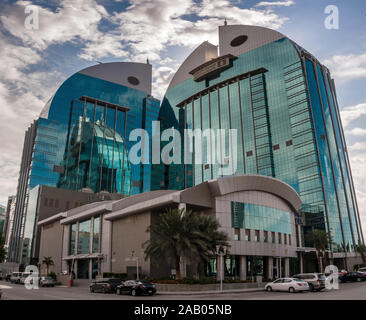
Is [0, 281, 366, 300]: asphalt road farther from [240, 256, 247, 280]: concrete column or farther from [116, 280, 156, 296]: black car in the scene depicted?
[240, 256, 247, 280]: concrete column

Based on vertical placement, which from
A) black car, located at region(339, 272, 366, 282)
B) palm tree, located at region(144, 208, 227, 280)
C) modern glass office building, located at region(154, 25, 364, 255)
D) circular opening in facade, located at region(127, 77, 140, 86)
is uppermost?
circular opening in facade, located at region(127, 77, 140, 86)

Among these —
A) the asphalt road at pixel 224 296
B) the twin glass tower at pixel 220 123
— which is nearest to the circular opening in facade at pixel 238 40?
the twin glass tower at pixel 220 123

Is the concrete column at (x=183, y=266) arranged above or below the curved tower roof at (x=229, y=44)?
below

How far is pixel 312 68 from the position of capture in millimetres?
127562

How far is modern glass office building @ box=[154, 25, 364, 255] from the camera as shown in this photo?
4456 inches

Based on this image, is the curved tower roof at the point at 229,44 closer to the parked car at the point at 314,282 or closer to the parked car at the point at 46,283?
the parked car at the point at 314,282

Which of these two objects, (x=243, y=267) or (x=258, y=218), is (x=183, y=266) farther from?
(x=258, y=218)

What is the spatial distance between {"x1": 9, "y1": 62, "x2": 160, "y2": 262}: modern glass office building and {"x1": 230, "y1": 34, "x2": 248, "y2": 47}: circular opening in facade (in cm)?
5756

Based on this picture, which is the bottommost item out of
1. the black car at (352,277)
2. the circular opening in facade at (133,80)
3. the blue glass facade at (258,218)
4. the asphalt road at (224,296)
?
the asphalt road at (224,296)

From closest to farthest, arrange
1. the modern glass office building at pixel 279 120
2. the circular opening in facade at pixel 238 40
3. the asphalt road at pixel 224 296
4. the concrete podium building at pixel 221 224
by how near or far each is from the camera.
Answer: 1. the asphalt road at pixel 224 296
2. the concrete podium building at pixel 221 224
3. the modern glass office building at pixel 279 120
4. the circular opening in facade at pixel 238 40

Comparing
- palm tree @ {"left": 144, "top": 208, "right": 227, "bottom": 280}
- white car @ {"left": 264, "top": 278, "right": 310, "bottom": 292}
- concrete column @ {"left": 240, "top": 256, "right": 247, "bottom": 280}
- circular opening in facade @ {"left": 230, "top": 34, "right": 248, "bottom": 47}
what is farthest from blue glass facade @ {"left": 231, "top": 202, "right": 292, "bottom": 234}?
circular opening in facade @ {"left": 230, "top": 34, "right": 248, "bottom": 47}

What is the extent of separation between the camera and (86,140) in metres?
154

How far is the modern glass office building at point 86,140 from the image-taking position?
473ft

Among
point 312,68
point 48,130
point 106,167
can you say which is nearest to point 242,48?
point 312,68
